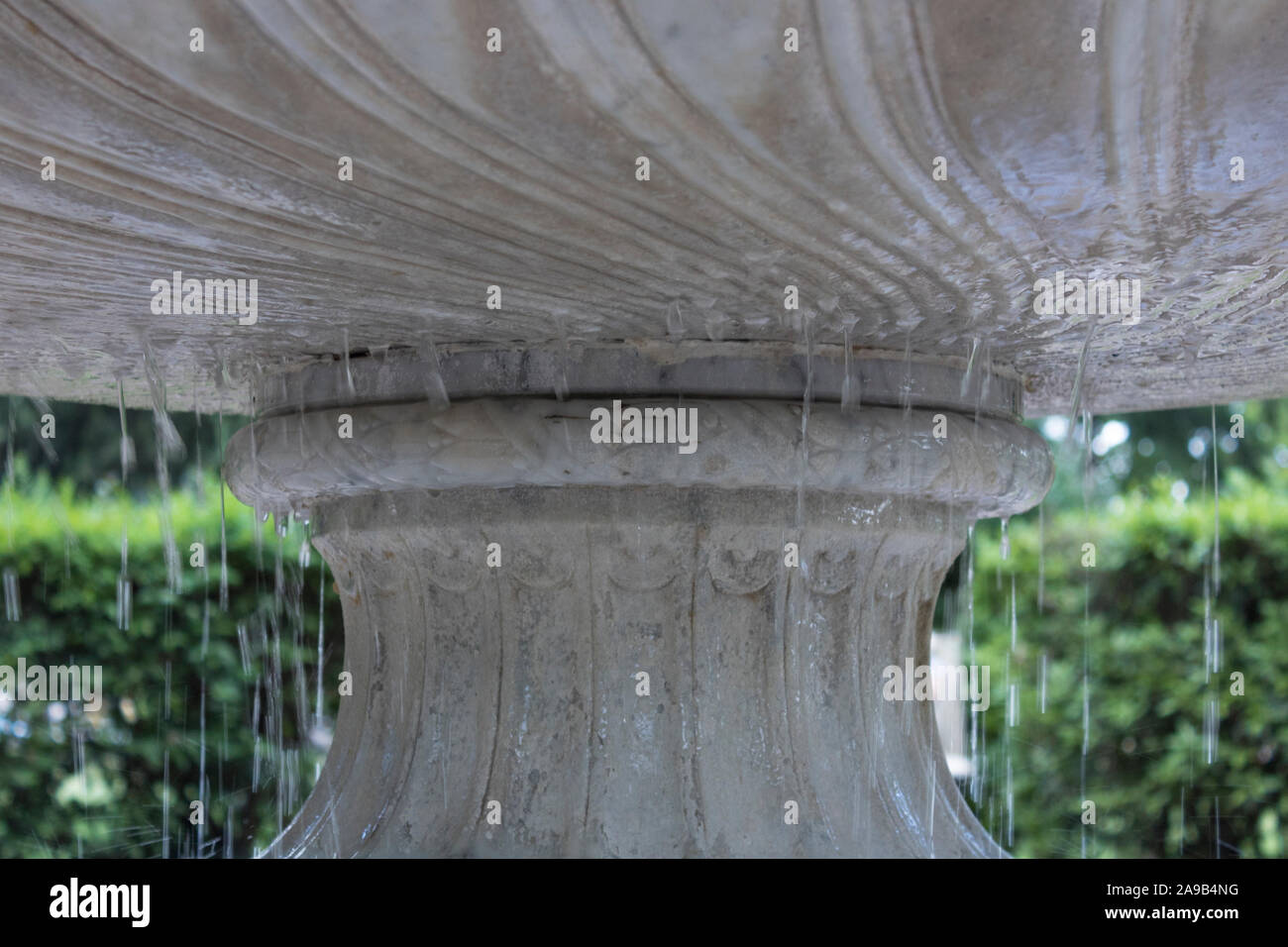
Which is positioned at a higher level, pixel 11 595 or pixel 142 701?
pixel 11 595

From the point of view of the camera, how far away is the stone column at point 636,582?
99.2 inches

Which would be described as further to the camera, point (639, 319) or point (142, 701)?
point (142, 701)

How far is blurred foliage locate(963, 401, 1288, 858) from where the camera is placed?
739 cm

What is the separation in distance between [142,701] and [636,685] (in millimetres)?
5240

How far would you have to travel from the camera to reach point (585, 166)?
1606mm

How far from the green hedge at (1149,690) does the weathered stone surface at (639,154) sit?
18.2 ft

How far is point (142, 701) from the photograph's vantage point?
23.5 feet

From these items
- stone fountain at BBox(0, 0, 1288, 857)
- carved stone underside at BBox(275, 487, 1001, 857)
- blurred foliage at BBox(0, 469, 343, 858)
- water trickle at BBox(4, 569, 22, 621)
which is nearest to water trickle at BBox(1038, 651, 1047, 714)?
blurred foliage at BBox(0, 469, 343, 858)

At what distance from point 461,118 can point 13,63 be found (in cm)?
43

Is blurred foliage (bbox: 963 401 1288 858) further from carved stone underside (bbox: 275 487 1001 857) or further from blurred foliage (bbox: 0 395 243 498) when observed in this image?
blurred foliage (bbox: 0 395 243 498)

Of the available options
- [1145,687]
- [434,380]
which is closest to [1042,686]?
[1145,687]

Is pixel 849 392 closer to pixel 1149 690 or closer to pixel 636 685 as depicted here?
pixel 636 685
